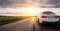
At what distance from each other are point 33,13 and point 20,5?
277cm

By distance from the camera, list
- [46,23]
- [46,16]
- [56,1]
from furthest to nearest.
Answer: [56,1] → [46,23] → [46,16]

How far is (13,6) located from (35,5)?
3.73 m

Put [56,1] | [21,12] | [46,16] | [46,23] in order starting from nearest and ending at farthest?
[46,16] → [46,23] → [56,1] → [21,12]

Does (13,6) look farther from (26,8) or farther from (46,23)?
(46,23)

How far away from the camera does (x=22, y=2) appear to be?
32.9m

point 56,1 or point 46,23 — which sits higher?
point 56,1

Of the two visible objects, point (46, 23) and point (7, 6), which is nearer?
point (46, 23)

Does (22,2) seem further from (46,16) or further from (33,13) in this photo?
(46,16)

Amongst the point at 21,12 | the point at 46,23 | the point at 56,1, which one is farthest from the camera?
the point at 21,12

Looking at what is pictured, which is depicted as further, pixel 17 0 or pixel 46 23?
pixel 17 0

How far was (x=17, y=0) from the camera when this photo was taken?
32250 mm

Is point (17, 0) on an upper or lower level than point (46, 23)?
upper

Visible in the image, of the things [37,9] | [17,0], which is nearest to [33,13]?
[37,9]

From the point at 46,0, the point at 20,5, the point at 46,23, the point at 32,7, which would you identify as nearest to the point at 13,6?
the point at 20,5
